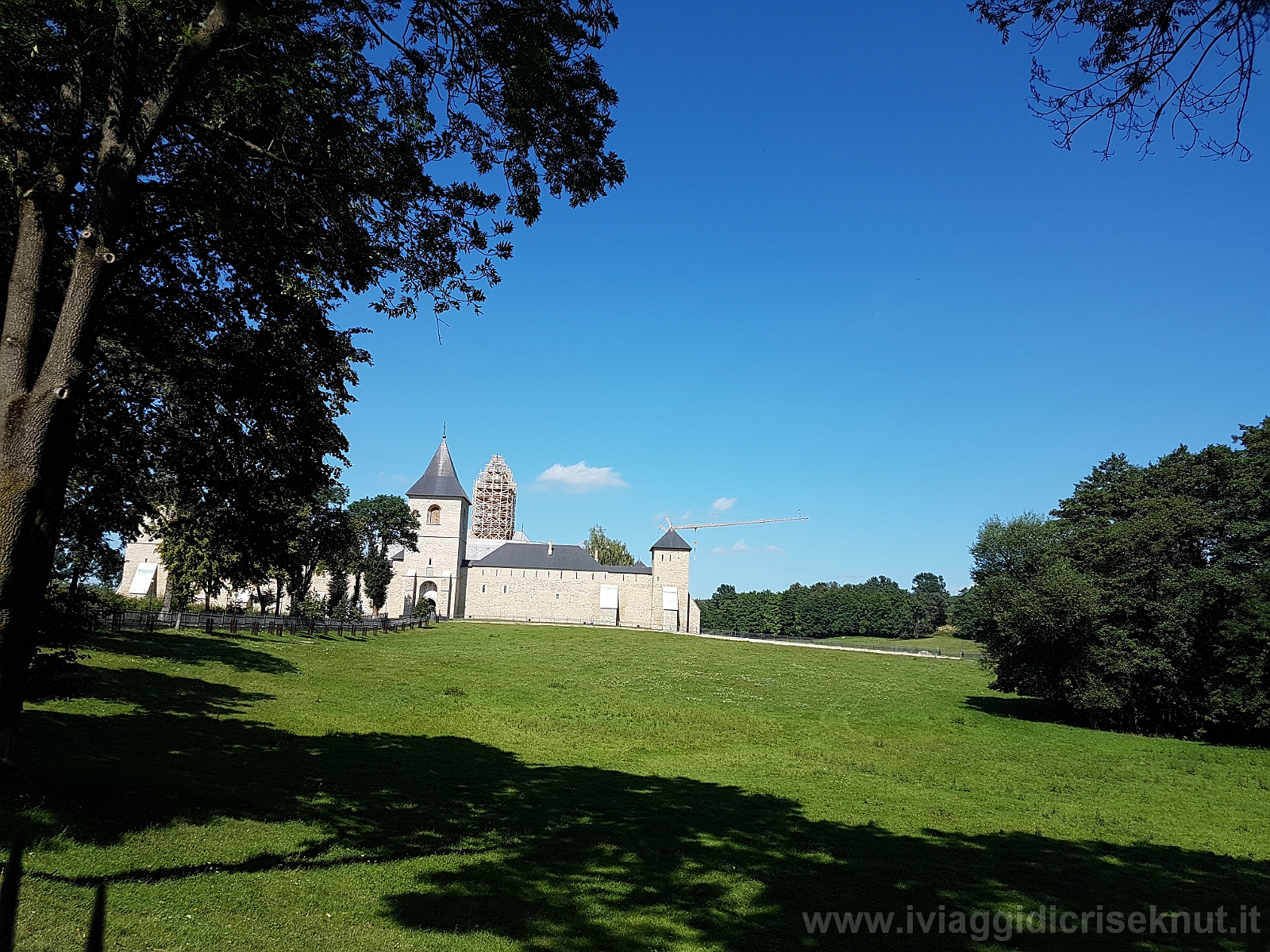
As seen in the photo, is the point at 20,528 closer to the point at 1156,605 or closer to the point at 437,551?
the point at 1156,605

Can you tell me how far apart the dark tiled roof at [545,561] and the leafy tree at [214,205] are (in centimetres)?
6208

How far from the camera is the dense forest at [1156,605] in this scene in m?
23.0

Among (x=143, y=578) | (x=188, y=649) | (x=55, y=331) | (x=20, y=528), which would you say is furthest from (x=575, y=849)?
(x=143, y=578)

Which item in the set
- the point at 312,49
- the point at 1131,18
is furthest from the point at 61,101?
the point at 1131,18

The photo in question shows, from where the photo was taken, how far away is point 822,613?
4070 inches

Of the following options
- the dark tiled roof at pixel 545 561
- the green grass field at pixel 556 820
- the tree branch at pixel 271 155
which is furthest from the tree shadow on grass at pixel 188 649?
the dark tiled roof at pixel 545 561

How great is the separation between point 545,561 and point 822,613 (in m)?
47.7

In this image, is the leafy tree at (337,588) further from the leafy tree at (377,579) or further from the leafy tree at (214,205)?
the leafy tree at (214,205)

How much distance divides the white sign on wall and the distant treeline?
67495 millimetres

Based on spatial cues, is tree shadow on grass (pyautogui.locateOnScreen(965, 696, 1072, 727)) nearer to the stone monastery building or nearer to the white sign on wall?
the stone monastery building

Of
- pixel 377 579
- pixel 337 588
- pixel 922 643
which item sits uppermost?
pixel 377 579

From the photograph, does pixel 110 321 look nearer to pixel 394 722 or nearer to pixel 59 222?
pixel 59 222

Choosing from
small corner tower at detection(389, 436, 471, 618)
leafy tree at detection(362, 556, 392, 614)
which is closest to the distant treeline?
small corner tower at detection(389, 436, 471, 618)

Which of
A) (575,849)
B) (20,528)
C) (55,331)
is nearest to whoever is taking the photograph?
(20,528)
